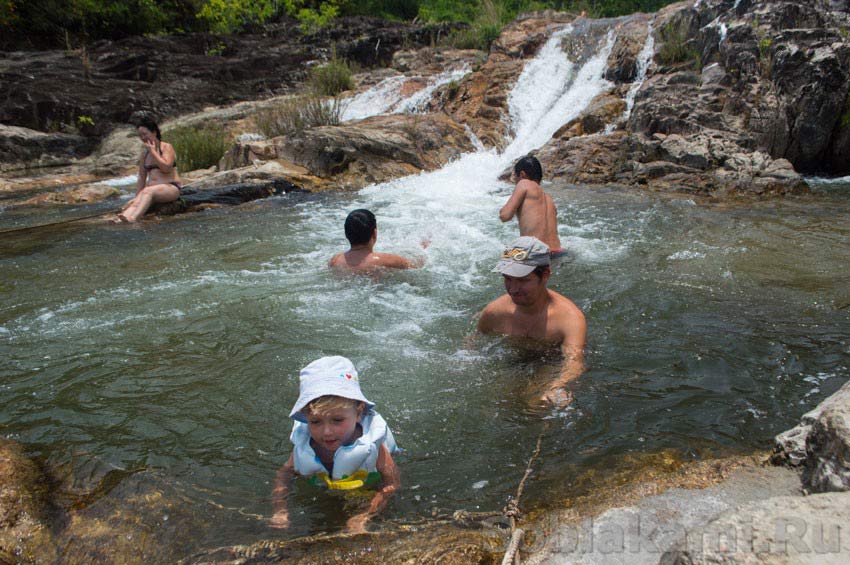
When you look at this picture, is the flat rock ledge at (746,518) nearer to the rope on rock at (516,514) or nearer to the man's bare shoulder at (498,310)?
the rope on rock at (516,514)

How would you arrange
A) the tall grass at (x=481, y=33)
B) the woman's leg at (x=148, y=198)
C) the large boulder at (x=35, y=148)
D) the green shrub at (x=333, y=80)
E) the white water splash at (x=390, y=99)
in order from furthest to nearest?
the tall grass at (x=481, y=33) → the green shrub at (x=333, y=80) → the white water splash at (x=390, y=99) → the large boulder at (x=35, y=148) → the woman's leg at (x=148, y=198)

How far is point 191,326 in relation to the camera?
14.4 feet

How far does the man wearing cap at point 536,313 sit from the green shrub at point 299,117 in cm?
956

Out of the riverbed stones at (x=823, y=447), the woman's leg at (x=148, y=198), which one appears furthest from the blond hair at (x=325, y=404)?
the woman's leg at (x=148, y=198)

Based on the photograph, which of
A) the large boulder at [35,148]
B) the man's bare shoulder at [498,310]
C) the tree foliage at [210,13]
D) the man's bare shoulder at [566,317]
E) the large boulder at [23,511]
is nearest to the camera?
the large boulder at [23,511]

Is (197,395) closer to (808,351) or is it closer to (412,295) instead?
(412,295)

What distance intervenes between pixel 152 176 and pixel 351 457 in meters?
7.85

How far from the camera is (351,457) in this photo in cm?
236

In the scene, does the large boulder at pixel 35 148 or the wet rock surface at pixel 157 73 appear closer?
the large boulder at pixel 35 148

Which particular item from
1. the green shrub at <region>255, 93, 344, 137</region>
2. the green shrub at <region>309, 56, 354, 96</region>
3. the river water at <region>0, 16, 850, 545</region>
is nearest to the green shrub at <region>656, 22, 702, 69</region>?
the river water at <region>0, 16, 850, 545</region>

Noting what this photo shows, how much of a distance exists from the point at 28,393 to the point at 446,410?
2294 millimetres

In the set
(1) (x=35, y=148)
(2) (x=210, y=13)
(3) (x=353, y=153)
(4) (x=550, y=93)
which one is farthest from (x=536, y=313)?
(2) (x=210, y=13)

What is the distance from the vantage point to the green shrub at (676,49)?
12.6m

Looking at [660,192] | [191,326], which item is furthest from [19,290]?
[660,192]
